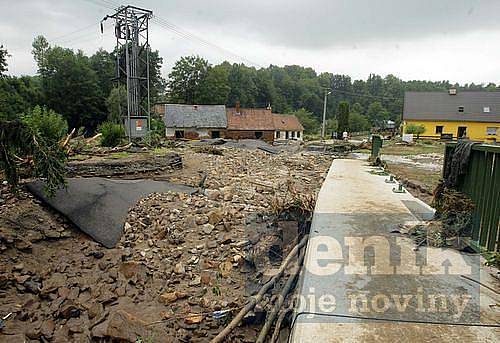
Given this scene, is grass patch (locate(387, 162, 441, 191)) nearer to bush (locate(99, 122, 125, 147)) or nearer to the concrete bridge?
the concrete bridge

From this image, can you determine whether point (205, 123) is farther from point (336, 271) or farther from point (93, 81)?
point (336, 271)

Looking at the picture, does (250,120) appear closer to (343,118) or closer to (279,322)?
(343,118)

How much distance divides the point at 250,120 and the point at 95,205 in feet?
109

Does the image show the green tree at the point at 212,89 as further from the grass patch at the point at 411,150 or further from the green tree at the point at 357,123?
the grass patch at the point at 411,150

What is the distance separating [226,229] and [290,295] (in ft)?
9.59

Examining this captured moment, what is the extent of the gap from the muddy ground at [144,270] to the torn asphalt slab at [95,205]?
5.9 inches

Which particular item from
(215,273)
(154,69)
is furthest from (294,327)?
(154,69)

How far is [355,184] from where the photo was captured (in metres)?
9.46

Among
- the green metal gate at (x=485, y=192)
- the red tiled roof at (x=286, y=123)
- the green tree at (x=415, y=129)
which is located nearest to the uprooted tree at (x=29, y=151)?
the green metal gate at (x=485, y=192)

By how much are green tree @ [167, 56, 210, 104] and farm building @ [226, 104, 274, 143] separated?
62.1ft

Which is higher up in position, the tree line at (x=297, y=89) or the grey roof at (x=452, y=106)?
the tree line at (x=297, y=89)

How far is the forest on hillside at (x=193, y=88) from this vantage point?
37812mm

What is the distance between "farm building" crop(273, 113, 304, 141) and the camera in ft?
143

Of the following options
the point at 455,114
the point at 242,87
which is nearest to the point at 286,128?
the point at 455,114
